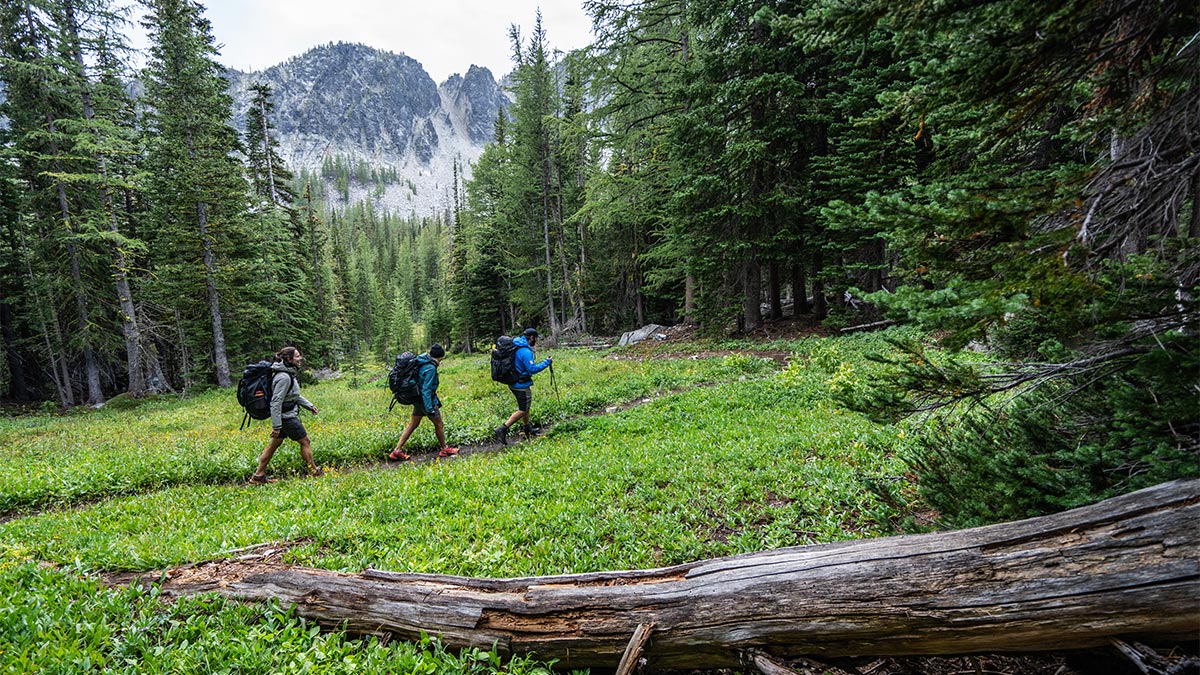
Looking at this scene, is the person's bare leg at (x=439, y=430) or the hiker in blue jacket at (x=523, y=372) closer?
the person's bare leg at (x=439, y=430)

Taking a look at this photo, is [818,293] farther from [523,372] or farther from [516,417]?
[516,417]

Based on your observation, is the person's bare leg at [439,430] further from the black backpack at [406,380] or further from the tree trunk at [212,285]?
the tree trunk at [212,285]

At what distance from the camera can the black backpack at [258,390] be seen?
880 cm

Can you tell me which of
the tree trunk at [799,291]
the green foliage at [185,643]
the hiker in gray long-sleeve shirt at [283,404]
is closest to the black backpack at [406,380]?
the hiker in gray long-sleeve shirt at [283,404]

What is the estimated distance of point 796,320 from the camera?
67.0ft

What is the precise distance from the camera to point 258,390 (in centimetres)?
881

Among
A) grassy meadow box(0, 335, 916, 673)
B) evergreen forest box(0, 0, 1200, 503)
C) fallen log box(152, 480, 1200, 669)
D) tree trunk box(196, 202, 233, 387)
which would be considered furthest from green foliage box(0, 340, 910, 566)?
tree trunk box(196, 202, 233, 387)

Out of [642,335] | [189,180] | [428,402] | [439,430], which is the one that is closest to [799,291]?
[642,335]

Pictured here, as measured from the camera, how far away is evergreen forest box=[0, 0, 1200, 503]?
2525mm

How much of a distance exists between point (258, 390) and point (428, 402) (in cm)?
311

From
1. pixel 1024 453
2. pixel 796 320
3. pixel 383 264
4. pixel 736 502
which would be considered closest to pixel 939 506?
pixel 1024 453

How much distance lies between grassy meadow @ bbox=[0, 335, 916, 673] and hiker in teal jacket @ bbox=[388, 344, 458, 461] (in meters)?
0.83

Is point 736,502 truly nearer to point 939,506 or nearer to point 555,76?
point 939,506

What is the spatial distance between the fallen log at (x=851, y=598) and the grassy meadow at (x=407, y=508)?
0.31m
